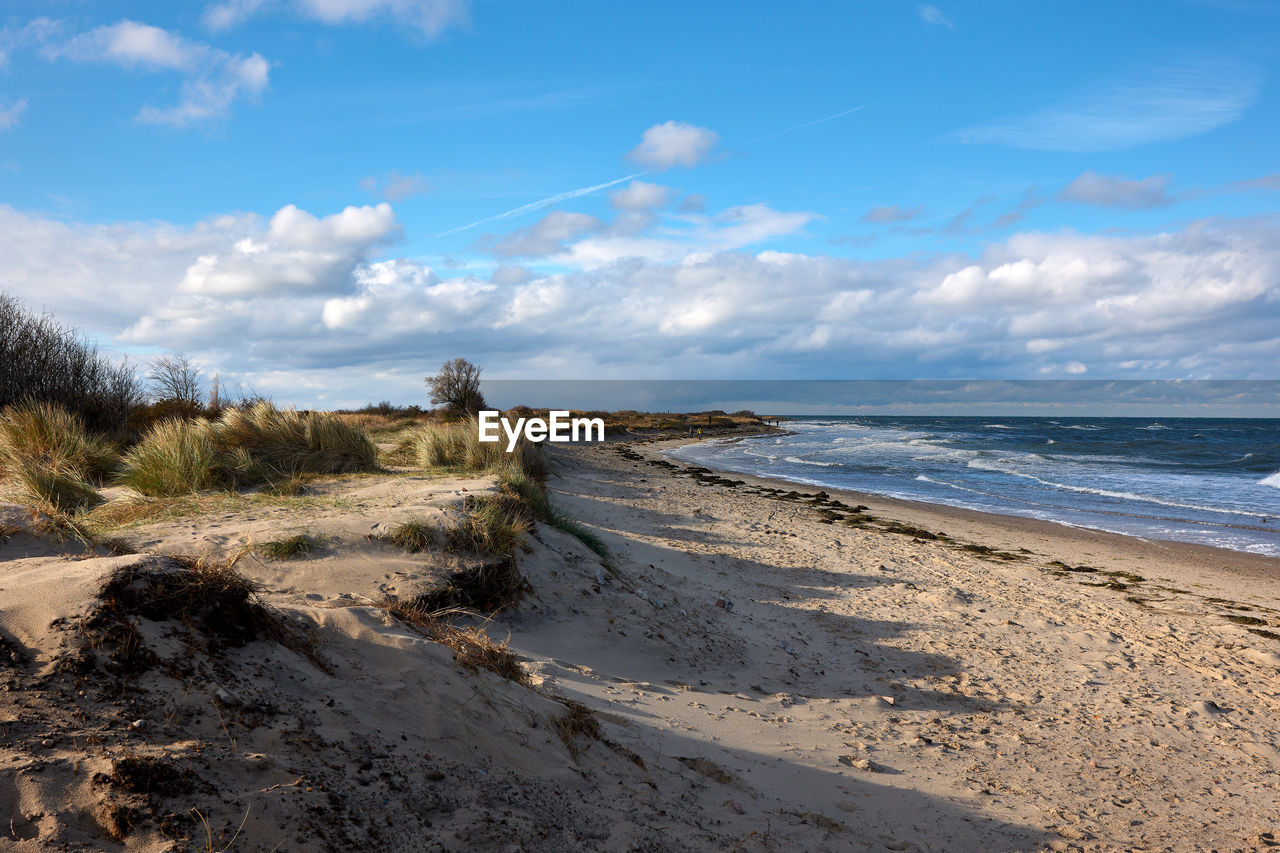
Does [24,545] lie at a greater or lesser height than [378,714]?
greater

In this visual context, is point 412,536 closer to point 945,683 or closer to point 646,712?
point 646,712

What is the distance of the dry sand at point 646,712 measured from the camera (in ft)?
8.08

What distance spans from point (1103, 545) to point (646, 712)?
13.3 m

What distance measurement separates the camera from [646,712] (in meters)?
4.68

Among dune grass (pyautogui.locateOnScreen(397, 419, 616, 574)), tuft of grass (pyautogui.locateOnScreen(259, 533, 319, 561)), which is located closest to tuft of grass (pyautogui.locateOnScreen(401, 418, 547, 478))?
dune grass (pyautogui.locateOnScreen(397, 419, 616, 574))

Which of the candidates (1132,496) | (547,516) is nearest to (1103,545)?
(1132,496)

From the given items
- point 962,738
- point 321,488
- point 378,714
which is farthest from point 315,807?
point 321,488

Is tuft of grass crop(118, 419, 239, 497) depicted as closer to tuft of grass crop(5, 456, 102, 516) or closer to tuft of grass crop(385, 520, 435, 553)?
tuft of grass crop(5, 456, 102, 516)

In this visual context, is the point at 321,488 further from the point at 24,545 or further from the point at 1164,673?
the point at 1164,673

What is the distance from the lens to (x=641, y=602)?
7273 mm

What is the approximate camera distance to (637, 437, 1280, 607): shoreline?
11.7 meters

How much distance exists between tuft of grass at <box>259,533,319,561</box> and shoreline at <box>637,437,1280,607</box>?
1277 centimetres

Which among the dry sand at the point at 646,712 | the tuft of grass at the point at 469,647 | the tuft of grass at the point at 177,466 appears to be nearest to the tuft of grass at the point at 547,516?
the dry sand at the point at 646,712

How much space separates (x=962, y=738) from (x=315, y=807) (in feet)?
14.8
